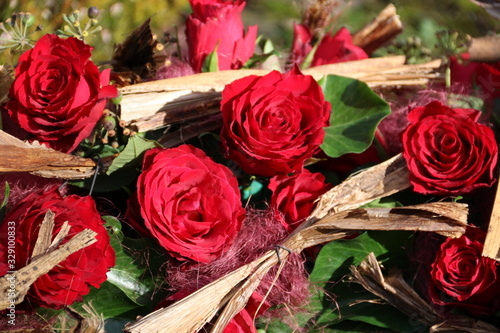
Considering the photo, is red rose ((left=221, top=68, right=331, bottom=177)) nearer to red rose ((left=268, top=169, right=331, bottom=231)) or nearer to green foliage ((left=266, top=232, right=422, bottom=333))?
red rose ((left=268, top=169, right=331, bottom=231))

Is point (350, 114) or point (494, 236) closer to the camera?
point (494, 236)

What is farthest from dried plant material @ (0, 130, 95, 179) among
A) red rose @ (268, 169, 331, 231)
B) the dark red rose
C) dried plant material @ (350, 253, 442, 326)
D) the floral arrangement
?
the dark red rose

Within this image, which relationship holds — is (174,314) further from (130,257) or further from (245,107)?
(245,107)

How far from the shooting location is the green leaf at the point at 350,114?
798 millimetres

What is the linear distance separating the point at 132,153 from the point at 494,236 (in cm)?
46

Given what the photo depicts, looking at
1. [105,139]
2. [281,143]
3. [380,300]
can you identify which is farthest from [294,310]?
[105,139]

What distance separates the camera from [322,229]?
28.5 inches

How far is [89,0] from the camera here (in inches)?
80.6

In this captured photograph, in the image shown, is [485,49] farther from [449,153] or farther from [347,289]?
[347,289]

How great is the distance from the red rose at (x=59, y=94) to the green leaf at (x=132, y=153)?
5 cm

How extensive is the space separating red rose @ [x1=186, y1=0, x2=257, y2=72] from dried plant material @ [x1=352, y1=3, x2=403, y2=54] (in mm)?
288

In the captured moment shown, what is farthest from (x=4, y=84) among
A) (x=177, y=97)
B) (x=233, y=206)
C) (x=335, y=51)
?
(x=335, y=51)

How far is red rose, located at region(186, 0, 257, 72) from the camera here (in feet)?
2.96

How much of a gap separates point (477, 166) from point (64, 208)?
0.52m
